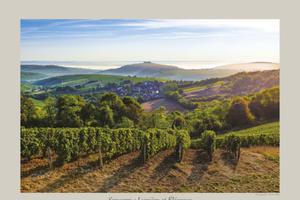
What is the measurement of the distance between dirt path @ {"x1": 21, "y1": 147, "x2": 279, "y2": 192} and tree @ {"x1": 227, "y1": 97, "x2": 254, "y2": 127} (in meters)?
1.27

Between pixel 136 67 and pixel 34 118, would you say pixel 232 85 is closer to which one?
pixel 136 67

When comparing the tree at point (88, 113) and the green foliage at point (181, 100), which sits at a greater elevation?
the green foliage at point (181, 100)

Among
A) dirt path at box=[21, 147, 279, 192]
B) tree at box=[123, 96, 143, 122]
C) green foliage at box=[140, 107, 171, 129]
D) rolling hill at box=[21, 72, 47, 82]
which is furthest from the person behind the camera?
green foliage at box=[140, 107, 171, 129]

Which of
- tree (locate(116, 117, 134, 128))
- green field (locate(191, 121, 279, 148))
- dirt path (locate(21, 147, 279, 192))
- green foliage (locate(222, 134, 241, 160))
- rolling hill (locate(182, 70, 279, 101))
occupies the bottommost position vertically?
dirt path (locate(21, 147, 279, 192))

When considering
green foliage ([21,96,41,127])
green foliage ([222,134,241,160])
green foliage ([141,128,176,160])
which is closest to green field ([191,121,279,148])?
green foliage ([222,134,241,160])

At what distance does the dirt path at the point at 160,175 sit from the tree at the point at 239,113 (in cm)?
127

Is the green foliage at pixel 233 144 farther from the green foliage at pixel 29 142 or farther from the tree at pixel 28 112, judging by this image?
the tree at pixel 28 112

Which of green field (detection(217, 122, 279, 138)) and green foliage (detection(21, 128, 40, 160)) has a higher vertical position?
green field (detection(217, 122, 279, 138))

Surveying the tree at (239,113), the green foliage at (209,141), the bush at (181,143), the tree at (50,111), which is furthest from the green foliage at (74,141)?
the tree at (239,113)

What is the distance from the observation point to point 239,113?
1694cm

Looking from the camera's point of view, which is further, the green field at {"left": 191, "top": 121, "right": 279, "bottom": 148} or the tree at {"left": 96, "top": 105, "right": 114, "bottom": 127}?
the tree at {"left": 96, "top": 105, "right": 114, "bottom": 127}

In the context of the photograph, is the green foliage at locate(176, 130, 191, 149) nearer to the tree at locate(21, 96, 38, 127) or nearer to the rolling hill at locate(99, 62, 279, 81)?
the rolling hill at locate(99, 62, 279, 81)

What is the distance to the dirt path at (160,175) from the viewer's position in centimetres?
1529

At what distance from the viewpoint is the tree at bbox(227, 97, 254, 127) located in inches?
663
